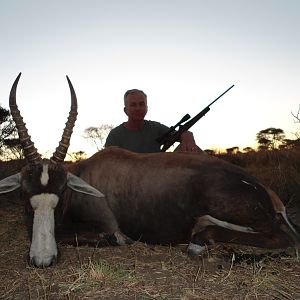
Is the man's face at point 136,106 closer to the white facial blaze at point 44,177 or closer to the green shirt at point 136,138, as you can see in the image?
the green shirt at point 136,138

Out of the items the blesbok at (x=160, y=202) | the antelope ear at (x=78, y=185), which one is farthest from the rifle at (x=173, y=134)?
the antelope ear at (x=78, y=185)

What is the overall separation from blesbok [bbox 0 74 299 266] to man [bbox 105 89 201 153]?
1793 millimetres

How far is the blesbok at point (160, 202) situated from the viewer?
12.3 feet

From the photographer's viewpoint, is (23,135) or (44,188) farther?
(23,135)

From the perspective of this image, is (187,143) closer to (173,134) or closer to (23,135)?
(173,134)

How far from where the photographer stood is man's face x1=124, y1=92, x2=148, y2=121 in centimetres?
661

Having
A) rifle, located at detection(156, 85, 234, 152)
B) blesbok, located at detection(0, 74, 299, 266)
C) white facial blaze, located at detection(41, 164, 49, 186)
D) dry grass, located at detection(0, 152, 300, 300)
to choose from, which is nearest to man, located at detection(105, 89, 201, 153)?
rifle, located at detection(156, 85, 234, 152)

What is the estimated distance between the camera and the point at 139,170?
430 centimetres

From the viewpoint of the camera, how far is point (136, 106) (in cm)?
662

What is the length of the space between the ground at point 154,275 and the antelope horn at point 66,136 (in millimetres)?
878

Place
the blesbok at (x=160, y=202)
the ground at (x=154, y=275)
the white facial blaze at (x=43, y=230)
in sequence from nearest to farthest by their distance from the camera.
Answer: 1. the ground at (x=154, y=275)
2. the white facial blaze at (x=43, y=230)
3. the blesbok at (x=160, y=202)

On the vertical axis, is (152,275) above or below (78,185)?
below

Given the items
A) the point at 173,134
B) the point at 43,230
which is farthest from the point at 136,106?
the point at 43,230

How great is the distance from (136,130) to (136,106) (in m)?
0.36
